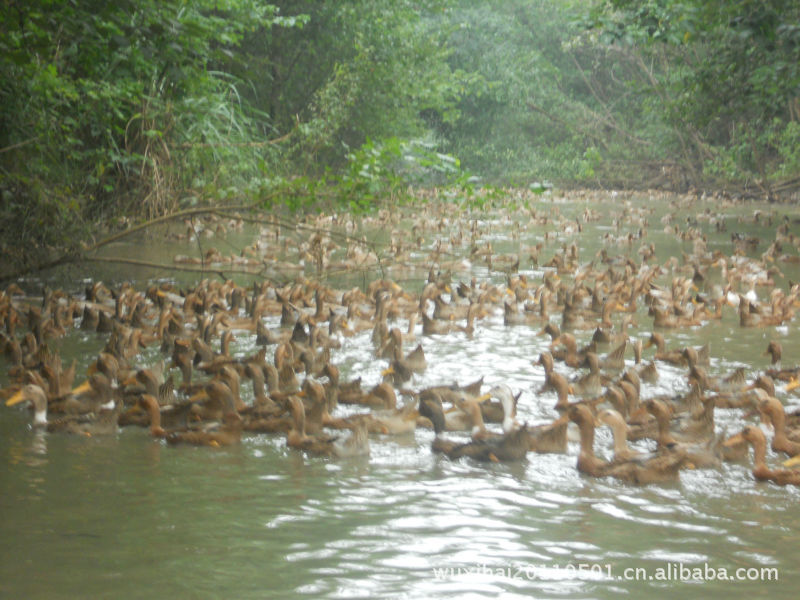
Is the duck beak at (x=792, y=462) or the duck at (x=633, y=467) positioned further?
the duck beak at (x=792, y=462)

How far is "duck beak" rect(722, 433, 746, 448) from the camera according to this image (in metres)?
6.19

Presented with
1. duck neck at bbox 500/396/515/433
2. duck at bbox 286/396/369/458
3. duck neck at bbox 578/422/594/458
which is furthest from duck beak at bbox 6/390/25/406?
duck neck at bbox 578/422/594/458

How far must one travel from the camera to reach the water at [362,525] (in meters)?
4.65

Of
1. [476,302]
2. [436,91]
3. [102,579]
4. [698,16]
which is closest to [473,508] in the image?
[102,579]

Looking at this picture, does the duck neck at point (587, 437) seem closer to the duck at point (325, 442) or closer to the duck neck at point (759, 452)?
the duck neck at point (759, 452)

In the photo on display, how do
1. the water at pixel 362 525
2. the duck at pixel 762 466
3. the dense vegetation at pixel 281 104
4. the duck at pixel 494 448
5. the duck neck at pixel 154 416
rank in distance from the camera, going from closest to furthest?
1. the water at pixel 362 525
2. the duck at pixel 762 466
3. the duck at pixel 494 448
4. the duck neck at pixel 154 416
5. the dense vegetation at pixel 281 104

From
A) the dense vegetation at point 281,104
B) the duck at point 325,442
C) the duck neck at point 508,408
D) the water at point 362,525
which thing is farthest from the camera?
the dense vegetation at point 281,104

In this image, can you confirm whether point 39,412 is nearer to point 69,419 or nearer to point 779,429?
point 69,419

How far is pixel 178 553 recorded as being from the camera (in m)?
4.92

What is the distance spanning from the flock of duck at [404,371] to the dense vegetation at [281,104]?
1.13 meters

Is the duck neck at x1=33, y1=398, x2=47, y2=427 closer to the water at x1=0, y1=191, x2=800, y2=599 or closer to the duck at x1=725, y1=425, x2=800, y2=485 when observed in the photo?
the water at x1=0, y1=191, x2=800, y2=599

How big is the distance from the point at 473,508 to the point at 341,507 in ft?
2.36

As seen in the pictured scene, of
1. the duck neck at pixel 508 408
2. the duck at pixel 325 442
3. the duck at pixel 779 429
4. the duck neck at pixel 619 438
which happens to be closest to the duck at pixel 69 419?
the duck at pixel 325 442

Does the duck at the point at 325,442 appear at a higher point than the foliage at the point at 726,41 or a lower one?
lower
